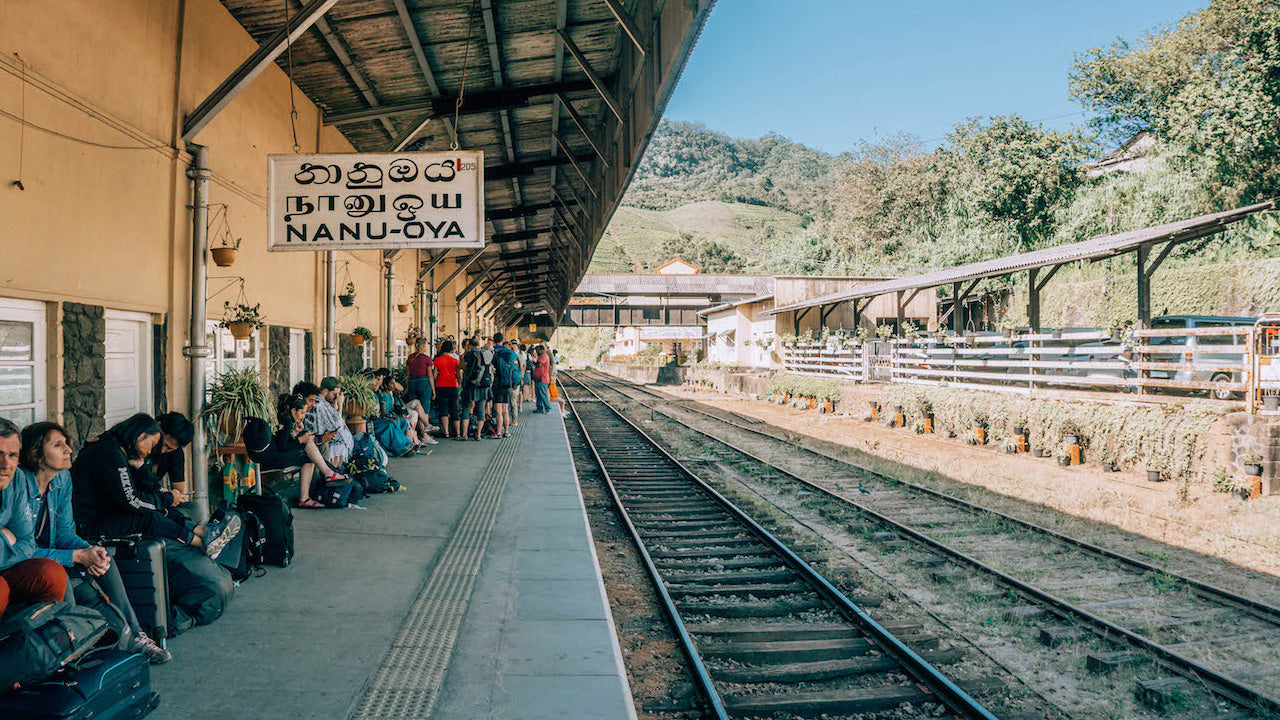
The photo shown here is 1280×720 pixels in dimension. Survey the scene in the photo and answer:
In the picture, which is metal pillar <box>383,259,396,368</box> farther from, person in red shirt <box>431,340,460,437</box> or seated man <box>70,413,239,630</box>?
seated man <box>70,413,239,630</box>

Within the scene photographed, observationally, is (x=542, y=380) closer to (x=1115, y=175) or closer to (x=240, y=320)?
(x=240, y=320)

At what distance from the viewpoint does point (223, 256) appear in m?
7.02

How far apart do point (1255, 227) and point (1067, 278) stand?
6.14 m

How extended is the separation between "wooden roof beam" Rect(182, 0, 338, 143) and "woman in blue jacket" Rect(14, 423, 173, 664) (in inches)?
135

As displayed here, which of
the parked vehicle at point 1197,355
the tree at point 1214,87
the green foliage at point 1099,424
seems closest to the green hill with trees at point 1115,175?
the tree at point 1214,87

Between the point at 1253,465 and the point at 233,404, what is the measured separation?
420 inches

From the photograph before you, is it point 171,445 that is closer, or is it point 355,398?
point 171,445

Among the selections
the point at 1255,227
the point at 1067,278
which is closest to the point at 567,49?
the point at 1255,227

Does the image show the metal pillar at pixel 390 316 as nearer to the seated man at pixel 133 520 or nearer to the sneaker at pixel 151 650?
the seated man at pixel 133 520

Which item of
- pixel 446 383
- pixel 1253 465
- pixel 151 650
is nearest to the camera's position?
pixel 151 650

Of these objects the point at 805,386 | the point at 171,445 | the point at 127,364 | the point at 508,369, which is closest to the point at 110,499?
the point at 171,445

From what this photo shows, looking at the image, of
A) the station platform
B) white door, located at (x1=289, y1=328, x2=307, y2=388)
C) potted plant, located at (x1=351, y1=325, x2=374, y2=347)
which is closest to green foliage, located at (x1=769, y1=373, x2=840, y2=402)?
potted plant, located at (x1=351, y1=325, x2=374, y2=347)

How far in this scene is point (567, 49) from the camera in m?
8.85

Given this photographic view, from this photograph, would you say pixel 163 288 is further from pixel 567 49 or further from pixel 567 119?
pixel 567 119
